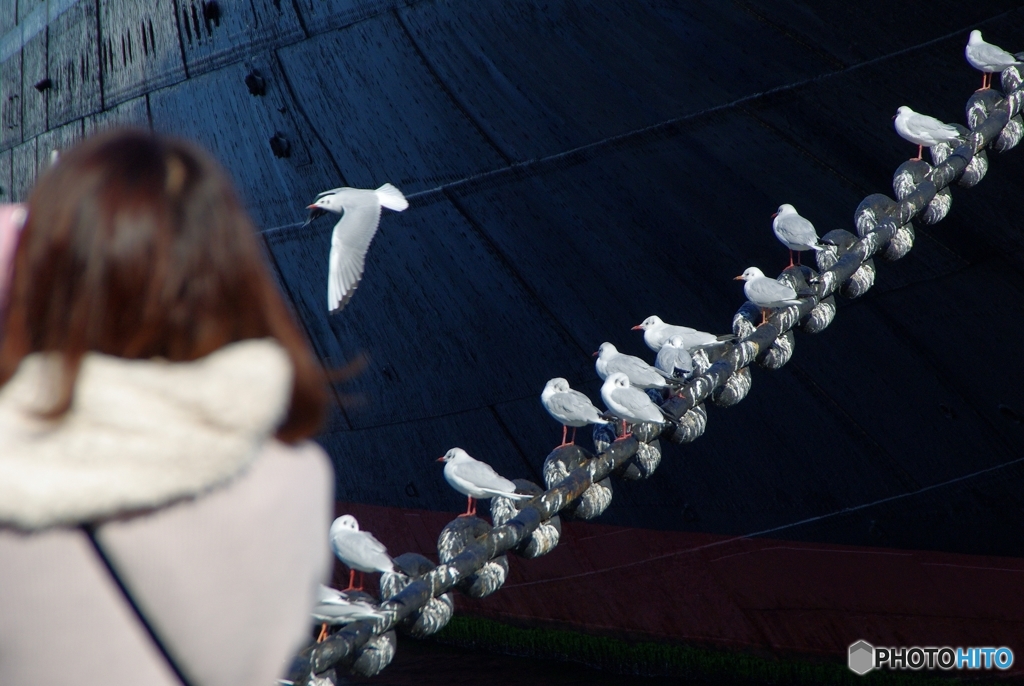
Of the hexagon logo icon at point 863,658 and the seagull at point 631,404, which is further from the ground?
the seagull at point 631,404

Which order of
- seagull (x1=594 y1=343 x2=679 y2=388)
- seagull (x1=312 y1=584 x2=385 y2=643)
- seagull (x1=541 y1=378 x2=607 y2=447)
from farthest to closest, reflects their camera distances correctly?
seagull (x1=541 y1=378 x2=607 y2=447) < seagull (x1=594 y1=343 x2=679 y2=388) < seagull (x1=312 y1=584 x2=385 y2=643)

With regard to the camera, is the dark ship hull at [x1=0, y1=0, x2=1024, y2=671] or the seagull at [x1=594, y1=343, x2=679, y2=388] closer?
the seagull at [x1=594, y1=343, x2=679, y2=388]

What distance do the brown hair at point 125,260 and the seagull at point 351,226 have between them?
2814mm

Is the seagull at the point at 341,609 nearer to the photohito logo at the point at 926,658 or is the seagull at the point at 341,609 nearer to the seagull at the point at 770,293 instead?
the seagull at the point at 770,293

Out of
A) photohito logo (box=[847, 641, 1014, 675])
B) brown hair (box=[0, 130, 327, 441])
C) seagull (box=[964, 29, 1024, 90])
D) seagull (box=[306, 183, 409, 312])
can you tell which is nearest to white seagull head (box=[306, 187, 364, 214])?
seagull (box=[306, 183, 409, 312])

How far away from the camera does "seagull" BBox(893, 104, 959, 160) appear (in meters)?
3.98

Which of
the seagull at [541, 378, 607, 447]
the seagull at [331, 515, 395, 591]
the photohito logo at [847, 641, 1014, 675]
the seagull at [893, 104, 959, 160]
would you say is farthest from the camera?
the photohito logo at [847, 641, 1014, 675]

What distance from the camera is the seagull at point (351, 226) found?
152 inches

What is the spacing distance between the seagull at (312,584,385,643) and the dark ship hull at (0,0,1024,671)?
3710 millimetres

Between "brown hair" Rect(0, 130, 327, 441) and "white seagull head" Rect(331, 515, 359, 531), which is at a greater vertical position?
"brown hair" Rect(0, 130, 327, 441)

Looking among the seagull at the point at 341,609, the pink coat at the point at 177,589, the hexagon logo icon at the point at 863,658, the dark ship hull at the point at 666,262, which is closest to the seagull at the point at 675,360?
the seagull at the point at 341,609

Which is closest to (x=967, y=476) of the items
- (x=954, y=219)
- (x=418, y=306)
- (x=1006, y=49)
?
(x=954, y=219)

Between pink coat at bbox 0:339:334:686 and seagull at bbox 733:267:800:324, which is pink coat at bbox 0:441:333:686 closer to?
pink coat at bbox 0:339:334:686

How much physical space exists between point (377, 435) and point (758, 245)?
9.57 ft
